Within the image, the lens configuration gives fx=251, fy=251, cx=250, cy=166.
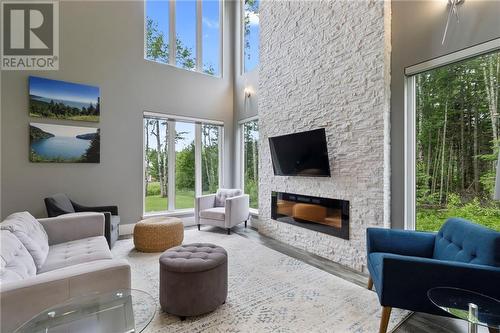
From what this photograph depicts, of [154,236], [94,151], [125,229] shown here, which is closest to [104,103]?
[94,151]

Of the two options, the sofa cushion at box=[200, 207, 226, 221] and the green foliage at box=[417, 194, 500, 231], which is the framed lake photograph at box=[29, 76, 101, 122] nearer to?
the sofa cushion at box=[200, 207, 226, 221]

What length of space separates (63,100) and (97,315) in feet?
13.3

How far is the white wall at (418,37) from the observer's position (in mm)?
2246

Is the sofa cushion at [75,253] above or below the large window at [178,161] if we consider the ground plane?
below

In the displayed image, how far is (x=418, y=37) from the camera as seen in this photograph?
2.71 metres

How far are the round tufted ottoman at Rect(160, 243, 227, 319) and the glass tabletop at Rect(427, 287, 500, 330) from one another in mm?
1594

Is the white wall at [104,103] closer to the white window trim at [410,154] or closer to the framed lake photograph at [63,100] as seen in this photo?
the framed lake photograph at [63,100]

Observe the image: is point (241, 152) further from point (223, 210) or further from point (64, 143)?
point (64, 143)

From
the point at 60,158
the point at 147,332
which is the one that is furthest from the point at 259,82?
the point at 147,332

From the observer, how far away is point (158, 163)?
5312mm

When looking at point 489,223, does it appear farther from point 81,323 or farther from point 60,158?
point 60,158

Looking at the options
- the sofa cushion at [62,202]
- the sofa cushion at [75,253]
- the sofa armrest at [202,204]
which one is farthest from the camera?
the sofa armrest at [202,204]

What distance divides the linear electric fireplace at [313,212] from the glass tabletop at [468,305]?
1.65 metres

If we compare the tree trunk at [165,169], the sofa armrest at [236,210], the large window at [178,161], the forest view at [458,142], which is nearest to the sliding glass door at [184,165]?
the large window at [178,161]
